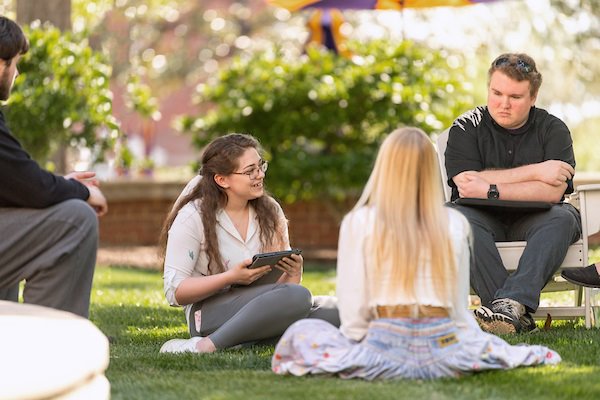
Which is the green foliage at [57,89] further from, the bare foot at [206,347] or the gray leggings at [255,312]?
the bare foot at [206,347]

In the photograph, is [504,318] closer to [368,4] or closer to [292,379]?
[292,379]

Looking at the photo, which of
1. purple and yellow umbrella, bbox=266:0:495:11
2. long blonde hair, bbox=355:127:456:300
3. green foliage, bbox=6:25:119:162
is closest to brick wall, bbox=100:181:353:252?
green foliage, bbox=6:25:119:162

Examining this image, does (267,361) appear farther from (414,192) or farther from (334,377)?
(414,192)

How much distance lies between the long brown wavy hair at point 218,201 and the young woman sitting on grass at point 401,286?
3.53 feet

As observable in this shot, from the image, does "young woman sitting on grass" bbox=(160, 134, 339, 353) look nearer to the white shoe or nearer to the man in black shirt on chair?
the white shoe

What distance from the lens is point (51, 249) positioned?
4.22 meters

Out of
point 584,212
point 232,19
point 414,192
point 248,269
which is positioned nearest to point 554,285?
point 584,212

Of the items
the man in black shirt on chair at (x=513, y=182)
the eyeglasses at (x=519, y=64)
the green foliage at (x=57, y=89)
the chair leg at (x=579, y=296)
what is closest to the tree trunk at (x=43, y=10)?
the green foliage at (x=57, y=89)

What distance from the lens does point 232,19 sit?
88.7ft

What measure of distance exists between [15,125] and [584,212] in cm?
593

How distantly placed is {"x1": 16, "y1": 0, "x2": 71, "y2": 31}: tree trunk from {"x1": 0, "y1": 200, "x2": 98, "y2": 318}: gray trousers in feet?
24.0

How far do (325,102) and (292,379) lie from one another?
709cm

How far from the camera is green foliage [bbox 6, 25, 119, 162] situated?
9.70 metres

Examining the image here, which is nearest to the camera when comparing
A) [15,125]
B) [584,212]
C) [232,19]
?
[584,212]
